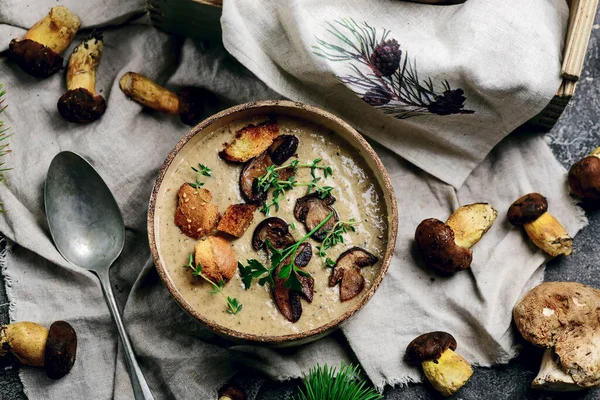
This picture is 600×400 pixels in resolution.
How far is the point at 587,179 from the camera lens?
7.64 feet

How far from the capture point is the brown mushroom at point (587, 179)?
2316 mm

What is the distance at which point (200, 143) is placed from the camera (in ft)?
7.18

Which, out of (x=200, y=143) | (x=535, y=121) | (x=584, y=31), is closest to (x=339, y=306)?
(x=200, y=143)

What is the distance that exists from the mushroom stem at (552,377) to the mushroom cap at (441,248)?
0.37 m

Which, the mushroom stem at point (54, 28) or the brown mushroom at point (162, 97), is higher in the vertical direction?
the mushroom stem at point (54, 28)

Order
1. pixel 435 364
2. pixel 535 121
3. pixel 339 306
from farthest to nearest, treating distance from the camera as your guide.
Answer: pixel 535 121, pixel 435 364, pixel 339 306

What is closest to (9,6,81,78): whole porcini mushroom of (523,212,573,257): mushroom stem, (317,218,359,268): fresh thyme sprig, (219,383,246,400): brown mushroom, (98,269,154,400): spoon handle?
(98,269,154,400): spoon handle

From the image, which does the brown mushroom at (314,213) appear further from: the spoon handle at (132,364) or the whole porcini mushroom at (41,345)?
the whole porcini mushroom at (41,345)

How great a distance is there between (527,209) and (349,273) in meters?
0.64

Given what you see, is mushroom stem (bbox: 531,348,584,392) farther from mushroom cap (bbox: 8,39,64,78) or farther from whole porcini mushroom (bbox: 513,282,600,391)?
mushroom cap (bbox: 8,39,64,78)

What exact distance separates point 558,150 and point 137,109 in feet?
4.62

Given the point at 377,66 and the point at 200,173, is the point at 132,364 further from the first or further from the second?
the point at 377,66

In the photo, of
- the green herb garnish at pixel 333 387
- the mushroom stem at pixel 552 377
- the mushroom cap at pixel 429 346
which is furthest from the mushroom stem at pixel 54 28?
the mushroom stem at pixel 552 377

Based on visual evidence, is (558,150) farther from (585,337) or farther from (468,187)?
(585,337)
